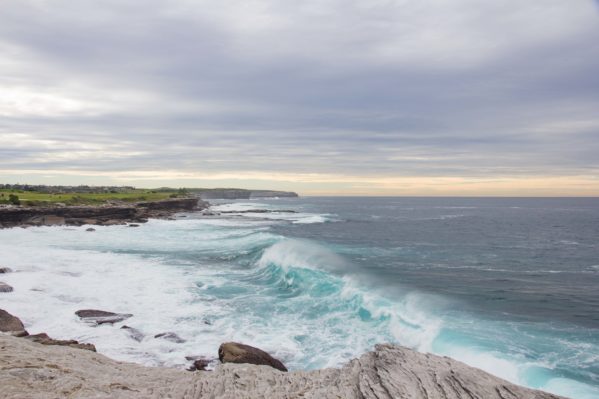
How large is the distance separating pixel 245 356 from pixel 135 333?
6.42 metres

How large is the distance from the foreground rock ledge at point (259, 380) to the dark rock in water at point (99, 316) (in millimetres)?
9670

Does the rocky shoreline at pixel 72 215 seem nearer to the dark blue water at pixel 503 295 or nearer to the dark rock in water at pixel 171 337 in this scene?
the dark blue water at pixel 503 295

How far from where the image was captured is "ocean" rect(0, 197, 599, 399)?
55.7 ft

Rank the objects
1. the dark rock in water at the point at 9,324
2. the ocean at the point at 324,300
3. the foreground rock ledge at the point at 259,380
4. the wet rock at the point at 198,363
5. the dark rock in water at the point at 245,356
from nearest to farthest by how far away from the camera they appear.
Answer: the foreground rock ledge at the point at 259,380 < the dark rock in water at the point at 245,356 < the wet rock at the point at 198,363 < the dark rock in water at the point at 9,324 < the ocean at the point at 324,300

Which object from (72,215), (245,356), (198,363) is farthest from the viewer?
(72,215)

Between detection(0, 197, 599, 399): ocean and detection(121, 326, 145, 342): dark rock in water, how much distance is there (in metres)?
0.27

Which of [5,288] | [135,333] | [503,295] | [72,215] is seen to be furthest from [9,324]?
[72,215]

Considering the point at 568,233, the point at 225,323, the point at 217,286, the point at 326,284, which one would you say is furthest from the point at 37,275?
the point at 568,233

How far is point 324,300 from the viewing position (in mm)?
25656

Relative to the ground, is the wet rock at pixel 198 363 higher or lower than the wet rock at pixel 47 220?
lower

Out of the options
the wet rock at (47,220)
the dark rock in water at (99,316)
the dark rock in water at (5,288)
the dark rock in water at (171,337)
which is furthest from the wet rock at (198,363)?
the wet rock at (47,220)

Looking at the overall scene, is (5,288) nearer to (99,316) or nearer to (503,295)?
(99,316)

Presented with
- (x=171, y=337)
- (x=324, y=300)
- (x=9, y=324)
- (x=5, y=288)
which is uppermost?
(x=9, y=324)

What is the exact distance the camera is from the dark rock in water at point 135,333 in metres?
17.9
